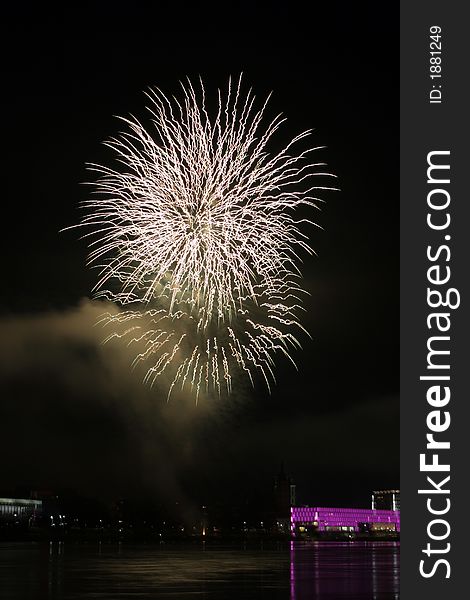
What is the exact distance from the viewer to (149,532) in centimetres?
16400

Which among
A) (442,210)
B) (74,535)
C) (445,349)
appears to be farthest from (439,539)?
(74,535)

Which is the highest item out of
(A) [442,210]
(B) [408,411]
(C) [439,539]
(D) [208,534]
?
(A) [442,210]

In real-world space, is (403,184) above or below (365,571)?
above

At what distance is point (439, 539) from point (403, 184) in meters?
8.81

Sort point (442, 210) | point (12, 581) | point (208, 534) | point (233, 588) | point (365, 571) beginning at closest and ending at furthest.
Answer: point (442, 210) < point (233, 588) < point (12, 581) < point (365, 571) < point (208, 534)

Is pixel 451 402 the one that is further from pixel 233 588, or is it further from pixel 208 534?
pixel 208 534

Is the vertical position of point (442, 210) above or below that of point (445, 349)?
above

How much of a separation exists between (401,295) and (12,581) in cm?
1951

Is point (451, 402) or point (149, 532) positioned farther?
point (149, 532)

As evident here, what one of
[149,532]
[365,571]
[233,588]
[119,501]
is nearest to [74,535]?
[149,532]

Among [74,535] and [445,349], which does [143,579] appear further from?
[74,535]

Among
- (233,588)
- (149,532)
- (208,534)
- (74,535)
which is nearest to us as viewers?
(233,588)

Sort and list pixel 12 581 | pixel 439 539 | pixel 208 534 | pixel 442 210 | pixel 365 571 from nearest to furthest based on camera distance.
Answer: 1. pixel 439 539
2. pixel 442 210
3. pixel 12 581
4. pixel 365 571
5. pixel 208 534

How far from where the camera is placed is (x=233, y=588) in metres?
30.7
